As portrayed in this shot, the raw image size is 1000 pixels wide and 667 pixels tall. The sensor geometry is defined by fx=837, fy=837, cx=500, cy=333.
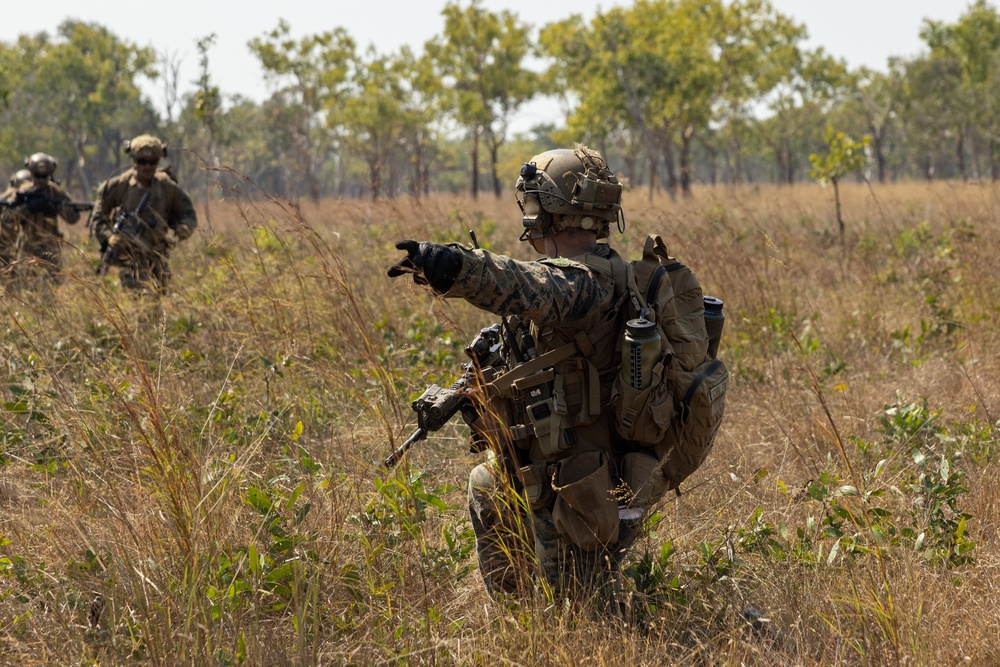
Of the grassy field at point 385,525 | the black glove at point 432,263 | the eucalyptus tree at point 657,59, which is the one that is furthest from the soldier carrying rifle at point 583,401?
the eucalyptus tree at point 657,59

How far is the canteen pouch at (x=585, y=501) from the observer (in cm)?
230

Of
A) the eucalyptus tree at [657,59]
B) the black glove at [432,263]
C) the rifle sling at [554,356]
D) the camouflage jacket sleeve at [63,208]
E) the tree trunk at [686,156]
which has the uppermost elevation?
the eucalyptus tree at [657,59]

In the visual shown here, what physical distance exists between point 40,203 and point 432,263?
23.4 ft

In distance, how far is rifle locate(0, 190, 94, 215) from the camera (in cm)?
755

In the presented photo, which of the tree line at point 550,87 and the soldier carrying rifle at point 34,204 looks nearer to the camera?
the soldier carrying rifle at point 34,204

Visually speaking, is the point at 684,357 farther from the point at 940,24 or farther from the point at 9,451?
the point at 940,24

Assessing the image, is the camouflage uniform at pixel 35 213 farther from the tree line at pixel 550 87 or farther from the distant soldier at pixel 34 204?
the tree line at pixel 550 87

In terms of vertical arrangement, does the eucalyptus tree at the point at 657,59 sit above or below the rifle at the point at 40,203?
above

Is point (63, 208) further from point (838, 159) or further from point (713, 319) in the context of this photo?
point (838, 159)

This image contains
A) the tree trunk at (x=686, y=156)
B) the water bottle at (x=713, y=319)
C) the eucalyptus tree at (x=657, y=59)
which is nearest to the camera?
the water bottle at (x=713, y=319)

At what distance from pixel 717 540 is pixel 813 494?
0.47m

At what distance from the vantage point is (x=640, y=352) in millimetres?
2227

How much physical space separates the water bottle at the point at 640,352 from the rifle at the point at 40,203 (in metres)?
6.69

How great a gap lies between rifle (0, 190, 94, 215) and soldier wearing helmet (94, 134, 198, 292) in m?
1.06
